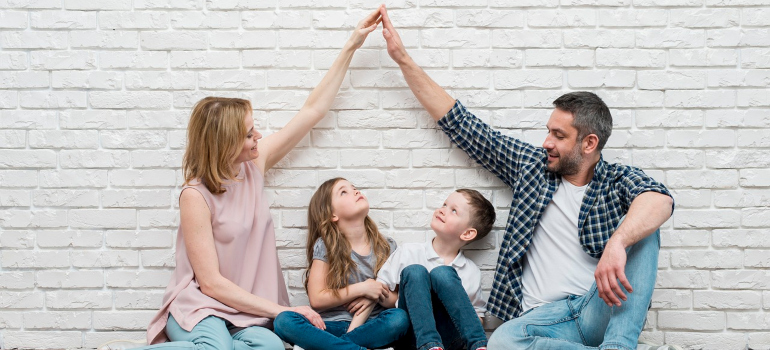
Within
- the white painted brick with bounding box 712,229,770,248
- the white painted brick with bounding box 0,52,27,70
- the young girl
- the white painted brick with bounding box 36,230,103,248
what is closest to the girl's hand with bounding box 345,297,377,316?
the young girl

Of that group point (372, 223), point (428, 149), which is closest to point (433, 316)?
point (372, 223)

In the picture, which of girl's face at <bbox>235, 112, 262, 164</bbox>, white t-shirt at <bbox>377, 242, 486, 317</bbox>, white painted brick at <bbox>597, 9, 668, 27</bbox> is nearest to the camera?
girl's face at <bbox>235, 112, 262, 164</bbox>

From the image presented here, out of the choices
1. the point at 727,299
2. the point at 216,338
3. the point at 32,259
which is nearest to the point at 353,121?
the point at 216,338

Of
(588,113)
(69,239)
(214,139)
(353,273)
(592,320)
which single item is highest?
(588,113)

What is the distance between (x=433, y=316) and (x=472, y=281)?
1.16ft

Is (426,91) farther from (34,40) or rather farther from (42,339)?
(42,339)

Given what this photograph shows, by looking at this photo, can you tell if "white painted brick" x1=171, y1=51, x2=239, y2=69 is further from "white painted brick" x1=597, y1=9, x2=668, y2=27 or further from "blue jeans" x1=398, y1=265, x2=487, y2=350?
"white painted brick" x1=597, y1=9, x2=668, y2=27

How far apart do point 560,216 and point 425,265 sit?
620mm

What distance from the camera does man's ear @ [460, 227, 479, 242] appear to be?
121 inches

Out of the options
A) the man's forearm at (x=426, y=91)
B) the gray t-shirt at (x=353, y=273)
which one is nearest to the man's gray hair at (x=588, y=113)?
the man's forearm at (x=426, y=91)

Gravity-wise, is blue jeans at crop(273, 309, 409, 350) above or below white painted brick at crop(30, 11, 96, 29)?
below

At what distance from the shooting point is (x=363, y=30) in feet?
10.2

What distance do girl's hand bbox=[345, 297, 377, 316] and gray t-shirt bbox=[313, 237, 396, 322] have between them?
0.16 feet

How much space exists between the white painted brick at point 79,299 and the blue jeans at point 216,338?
0.59 meters
